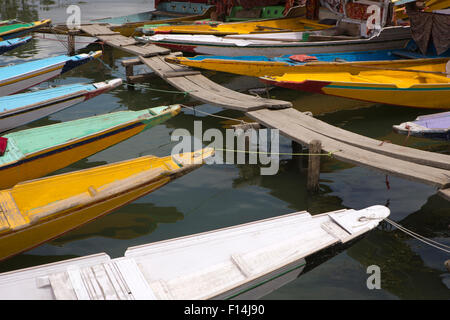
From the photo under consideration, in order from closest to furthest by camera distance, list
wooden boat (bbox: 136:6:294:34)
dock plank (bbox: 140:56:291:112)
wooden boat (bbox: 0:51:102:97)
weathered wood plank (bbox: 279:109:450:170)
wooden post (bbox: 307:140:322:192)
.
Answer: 1. weathered wood plank (bbox: 279:109:450:170)
2. wooden post (bbox: 307:140:322:192)
3. dock plank (bbox: 140:56:291:112)
4. wooden boat (bbox: 0:51:102:97)
5. wooden boat (bbox: 136:6:294:34)

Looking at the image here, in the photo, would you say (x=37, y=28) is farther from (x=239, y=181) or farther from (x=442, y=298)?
(x=442, y=298)

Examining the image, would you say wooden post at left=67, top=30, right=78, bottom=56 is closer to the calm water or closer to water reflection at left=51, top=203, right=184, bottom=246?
the calm water

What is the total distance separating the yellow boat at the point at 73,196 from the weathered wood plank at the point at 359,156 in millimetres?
1704

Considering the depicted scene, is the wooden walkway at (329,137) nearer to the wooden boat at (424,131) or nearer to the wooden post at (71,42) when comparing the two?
the wooden boat at (424,131)

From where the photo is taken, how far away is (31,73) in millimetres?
10883

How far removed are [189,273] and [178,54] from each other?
8.80 m

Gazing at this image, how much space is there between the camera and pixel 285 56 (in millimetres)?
12719

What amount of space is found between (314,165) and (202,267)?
3222 millimetres

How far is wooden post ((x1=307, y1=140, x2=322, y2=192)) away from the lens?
7.50 meters

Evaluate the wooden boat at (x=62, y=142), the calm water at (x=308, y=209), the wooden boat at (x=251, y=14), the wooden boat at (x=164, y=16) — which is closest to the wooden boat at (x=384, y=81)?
the calm water at (x=308, y=209)

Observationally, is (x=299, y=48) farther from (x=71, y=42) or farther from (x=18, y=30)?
(x=18, y=30)

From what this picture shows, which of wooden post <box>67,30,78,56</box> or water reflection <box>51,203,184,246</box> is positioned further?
wooden post <box>67,30,78,56</box>

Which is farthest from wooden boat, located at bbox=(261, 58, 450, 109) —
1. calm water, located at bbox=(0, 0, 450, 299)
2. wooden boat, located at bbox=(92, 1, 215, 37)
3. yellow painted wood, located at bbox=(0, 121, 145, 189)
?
wooden boat, located at bbox=(92, 1, 215, 37)

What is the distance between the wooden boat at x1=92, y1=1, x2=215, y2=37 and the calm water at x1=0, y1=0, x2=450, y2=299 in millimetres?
7234
